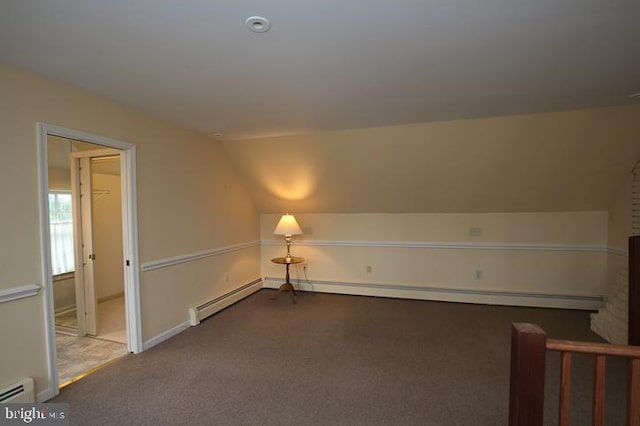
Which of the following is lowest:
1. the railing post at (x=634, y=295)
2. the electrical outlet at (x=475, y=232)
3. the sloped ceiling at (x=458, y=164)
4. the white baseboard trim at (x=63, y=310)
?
the white baseboard trim at (x=63, y=310)

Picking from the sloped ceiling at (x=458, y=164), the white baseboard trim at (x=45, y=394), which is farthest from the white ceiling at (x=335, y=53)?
the white baseboard trim at (x=45, y=394)

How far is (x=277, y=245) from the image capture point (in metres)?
5.36

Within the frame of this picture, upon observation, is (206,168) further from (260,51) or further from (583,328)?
(583,328)

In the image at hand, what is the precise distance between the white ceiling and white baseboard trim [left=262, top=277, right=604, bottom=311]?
8.56ft

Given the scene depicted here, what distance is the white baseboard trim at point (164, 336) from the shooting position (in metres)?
3.11

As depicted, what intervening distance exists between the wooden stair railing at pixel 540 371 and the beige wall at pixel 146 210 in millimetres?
2951

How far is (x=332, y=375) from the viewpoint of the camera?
8.61 feet

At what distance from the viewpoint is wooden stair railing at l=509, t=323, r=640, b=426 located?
3.93 feet

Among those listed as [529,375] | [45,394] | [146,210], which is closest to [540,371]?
[529,375]

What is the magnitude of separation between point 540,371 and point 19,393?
3027mm

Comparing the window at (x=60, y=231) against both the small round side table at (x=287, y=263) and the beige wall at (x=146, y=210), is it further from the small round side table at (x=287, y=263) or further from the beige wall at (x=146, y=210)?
the small round side table at (x=287, y=263)

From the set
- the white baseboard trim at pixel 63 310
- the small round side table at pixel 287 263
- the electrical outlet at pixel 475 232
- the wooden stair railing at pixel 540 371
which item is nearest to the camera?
the wooden stair railing at pixel 540 371

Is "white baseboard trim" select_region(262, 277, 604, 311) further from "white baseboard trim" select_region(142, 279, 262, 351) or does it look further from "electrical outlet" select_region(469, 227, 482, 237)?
"electrical outlet" select_region(469, 227, 482, 237)

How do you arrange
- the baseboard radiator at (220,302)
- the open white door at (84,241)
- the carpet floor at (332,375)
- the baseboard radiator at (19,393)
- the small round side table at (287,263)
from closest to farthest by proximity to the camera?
the baseboard radiator at (19,393) → the carpet floor at (332,375) → the open white door at (84,241) → the baseboard radiator at (220,302) → the small round side table at (287,263)
